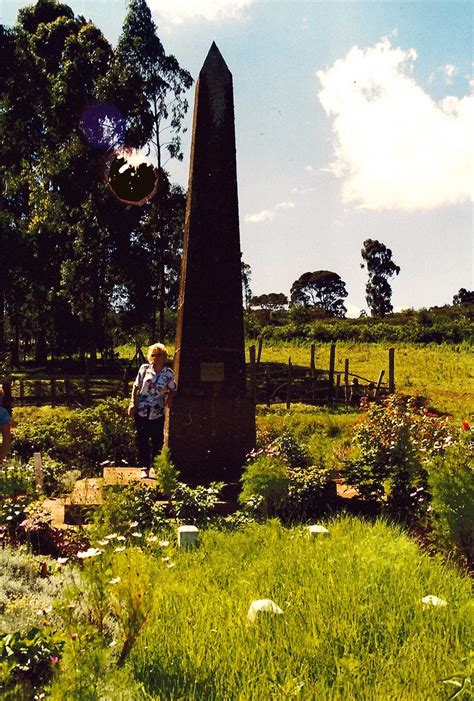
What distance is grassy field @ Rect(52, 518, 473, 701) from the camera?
9.25 ft

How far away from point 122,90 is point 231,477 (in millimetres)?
16235

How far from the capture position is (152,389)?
7500mm

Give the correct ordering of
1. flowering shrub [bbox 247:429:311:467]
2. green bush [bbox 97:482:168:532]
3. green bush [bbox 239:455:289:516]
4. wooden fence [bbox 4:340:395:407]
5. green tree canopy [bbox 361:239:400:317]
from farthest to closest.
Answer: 1. green tree canopy [bbox 361:239:400:317]
2. wooden fence [bbox 4:340:395:407]
3. flowering shrub [bbox 247:429:311:467]
4. green bush [bbox 239:455:289:516]
5. green bush [bbox 97:482:168:532]

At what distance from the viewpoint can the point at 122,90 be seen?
1981 cm

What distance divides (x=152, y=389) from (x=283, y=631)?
449cm

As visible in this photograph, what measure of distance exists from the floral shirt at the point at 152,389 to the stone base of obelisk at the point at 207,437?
0.61 feet

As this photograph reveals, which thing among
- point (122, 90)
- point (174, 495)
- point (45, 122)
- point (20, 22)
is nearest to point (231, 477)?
point (174, 495)

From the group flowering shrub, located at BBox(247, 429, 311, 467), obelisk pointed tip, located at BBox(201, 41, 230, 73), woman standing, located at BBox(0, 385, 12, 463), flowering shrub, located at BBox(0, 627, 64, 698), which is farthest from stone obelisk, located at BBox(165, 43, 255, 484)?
flowering shrub, located at BBox(0, 627, 64, 698)

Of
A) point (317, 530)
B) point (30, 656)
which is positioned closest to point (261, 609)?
point (30, 656)

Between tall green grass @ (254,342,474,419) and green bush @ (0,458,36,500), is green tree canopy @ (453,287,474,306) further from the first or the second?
green bush @ (0,458,36,500)

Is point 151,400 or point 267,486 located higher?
point 151,400

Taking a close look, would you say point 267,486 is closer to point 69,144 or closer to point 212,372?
point 212,372

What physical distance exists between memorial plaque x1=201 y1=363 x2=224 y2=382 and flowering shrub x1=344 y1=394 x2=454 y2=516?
1860mm

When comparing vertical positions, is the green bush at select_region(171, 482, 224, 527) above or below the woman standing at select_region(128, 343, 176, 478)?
below
